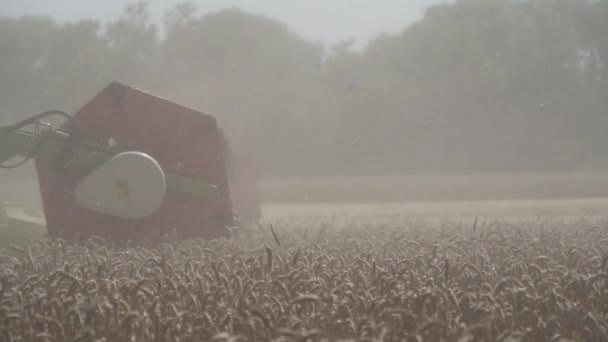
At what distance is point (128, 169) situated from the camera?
6770 mm

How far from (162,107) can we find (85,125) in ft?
2.76

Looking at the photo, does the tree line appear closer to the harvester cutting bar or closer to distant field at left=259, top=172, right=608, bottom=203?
distant field at left=259, top=172, right=608, bottom=203

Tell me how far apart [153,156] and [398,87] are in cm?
1371

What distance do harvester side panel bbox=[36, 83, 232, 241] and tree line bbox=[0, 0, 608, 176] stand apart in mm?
11268

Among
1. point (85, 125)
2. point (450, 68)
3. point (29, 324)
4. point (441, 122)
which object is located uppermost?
point (450, 68)

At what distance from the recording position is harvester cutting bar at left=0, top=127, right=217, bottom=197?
7.04 meters

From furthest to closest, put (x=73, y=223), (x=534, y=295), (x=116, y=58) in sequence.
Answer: (x=116, y=58), (x=73, y=223), (x=534, y=295)

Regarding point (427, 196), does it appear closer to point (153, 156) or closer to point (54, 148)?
point (153, 156)

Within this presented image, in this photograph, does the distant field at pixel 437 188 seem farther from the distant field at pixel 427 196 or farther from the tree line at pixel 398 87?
the tree line at pixel 398 87

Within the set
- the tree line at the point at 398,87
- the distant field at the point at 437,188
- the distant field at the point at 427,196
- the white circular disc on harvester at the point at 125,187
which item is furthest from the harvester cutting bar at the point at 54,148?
the tree line at the point at 398,87

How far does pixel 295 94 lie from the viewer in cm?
2145

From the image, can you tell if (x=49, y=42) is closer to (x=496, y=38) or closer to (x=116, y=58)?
(x=116, y=58)

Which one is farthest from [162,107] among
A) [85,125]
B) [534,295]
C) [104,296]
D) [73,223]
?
[534,295]

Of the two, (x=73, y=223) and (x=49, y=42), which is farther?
(x=49, y=42)
